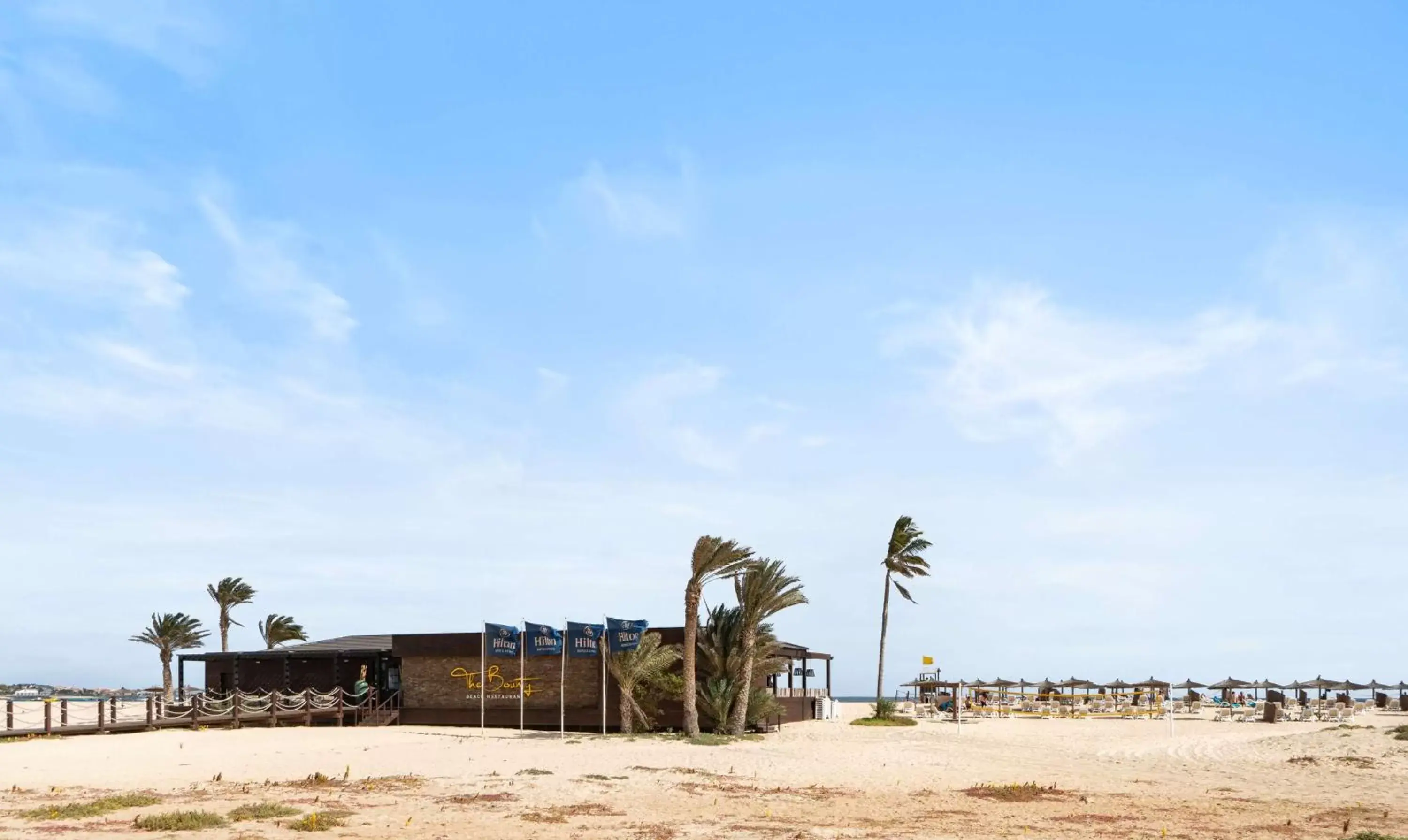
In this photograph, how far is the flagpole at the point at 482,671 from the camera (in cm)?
3544

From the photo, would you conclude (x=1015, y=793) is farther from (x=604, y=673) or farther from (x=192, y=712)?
(x=192, y=712)

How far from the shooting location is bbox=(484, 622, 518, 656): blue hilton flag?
3550cm

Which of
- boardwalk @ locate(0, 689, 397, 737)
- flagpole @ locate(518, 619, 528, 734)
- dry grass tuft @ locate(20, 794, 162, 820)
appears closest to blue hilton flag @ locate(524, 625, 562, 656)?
flagpole @ locate(518, 619, 528, 734)

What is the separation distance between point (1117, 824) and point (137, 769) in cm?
1825

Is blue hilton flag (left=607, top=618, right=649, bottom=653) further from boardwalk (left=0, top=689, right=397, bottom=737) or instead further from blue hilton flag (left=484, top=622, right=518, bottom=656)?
boardwalk (left=0, top=689, right=397, bottom=737)

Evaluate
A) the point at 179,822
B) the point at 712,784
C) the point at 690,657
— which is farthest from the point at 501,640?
the point at 179,822

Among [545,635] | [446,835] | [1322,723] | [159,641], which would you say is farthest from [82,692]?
[446,835]

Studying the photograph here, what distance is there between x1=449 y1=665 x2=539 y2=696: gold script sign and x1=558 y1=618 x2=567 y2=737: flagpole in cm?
102

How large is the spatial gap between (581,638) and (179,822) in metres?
20.7

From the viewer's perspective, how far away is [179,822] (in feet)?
50.3

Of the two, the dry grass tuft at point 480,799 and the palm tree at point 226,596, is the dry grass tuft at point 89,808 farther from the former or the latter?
the palm tree at point 226,596

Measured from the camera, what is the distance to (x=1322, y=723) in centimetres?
4778

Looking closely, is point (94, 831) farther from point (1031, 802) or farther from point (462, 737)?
point (462, 737)

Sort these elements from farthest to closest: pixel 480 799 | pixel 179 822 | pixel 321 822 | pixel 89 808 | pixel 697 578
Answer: pixel 697 578, pixel 480 799, pixel 89 808, pixel 321 822, pixel 179 822
